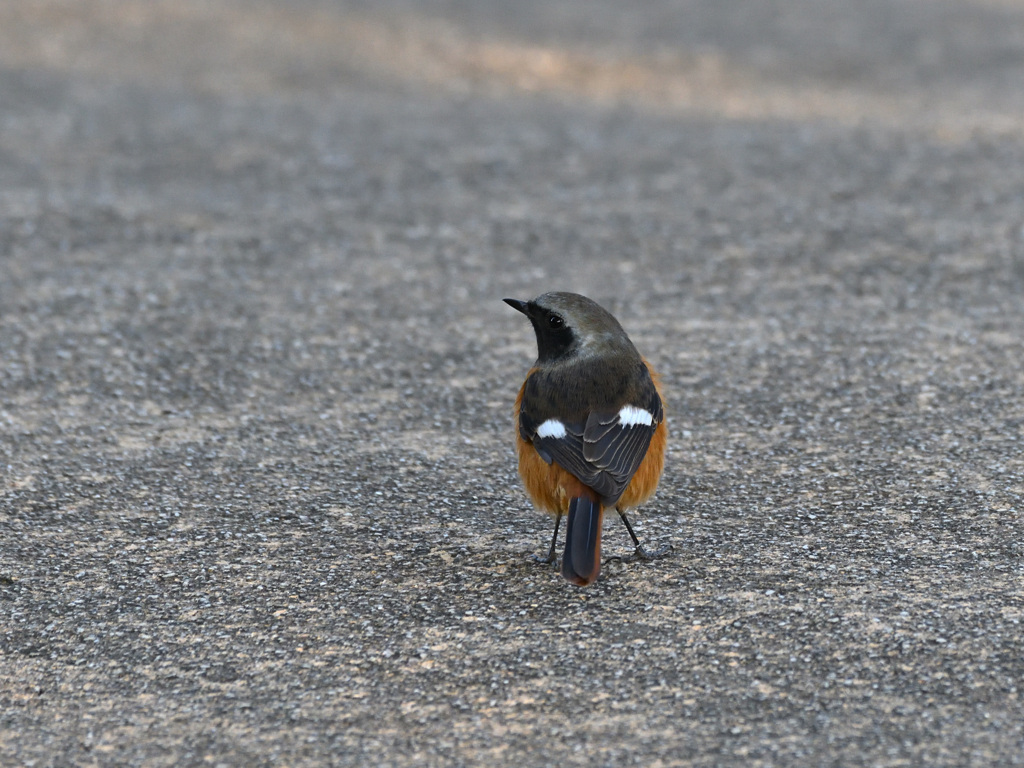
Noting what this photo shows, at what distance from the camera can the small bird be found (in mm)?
3967

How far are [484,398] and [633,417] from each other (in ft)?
5.37

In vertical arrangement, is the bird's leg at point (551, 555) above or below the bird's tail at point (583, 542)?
below

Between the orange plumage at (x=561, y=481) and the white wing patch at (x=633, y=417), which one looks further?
the white wing patch at (x=633, y=417)

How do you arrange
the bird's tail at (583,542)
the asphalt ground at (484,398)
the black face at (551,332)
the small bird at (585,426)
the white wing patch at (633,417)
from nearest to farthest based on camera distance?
the asphalt ground at (484,398) < the bird's tail at (583,542) < the small bird at (585,426) < the white wing patch at (633,417) < the black face at (551,332)

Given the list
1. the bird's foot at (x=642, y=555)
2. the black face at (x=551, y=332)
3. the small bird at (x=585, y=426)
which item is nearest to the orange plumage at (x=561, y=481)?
the small bird at (x=585, y=426)

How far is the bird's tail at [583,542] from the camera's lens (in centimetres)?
373

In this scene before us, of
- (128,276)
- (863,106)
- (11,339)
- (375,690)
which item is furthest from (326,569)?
(863,106)

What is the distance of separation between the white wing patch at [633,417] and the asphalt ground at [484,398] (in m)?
0.45

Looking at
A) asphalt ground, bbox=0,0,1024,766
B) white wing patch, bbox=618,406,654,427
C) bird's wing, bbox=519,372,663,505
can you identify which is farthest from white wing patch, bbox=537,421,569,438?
asphalt ground, bbox=0,0,1024,766

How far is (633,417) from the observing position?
4.28 metres

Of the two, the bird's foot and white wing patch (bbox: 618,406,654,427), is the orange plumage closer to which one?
white wing patch (bbox: 618,406,654,427)

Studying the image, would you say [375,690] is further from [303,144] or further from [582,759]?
[303,144]

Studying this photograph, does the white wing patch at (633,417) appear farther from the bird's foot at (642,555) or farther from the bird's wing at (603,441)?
the bird's foot at (642,555)

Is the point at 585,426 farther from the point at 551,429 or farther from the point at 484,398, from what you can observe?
A: the point at 484,398
